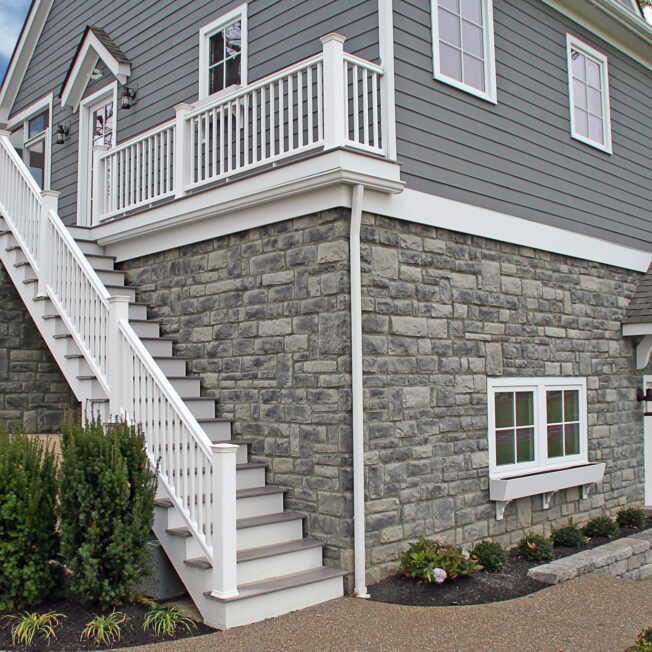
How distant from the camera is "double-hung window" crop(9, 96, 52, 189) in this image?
11984 mm

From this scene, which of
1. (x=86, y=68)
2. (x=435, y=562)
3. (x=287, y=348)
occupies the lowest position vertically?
(x=435, y=562)

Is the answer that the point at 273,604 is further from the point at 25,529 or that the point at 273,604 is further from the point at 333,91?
the point at 333,91

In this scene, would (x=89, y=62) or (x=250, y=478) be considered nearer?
(x=250, y=478)

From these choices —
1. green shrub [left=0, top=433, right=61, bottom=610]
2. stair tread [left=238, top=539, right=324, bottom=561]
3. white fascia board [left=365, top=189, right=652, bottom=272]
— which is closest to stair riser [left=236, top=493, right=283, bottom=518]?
stair tread [left=238, top=539, right=324, bottom=561]

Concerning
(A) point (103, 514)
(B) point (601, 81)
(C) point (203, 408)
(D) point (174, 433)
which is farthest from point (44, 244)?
(B) point (601, 81)

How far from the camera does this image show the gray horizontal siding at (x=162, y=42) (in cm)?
716

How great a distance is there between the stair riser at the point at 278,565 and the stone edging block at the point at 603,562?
1.94 m

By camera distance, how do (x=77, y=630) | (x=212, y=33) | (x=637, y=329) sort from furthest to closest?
(x=637, y=329) < (x=212, y=33) < (x=77, y=630)

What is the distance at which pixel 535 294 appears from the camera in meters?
7.95

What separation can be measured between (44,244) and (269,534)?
3866 millimetres

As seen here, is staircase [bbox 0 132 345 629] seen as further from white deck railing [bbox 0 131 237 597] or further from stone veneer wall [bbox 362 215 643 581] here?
stone veneer wall [bbox 362 215 643 581]

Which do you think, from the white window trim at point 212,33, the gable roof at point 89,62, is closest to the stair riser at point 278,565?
the white window trim at point 212,33

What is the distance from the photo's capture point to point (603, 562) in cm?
655

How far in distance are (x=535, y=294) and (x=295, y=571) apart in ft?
13.4
